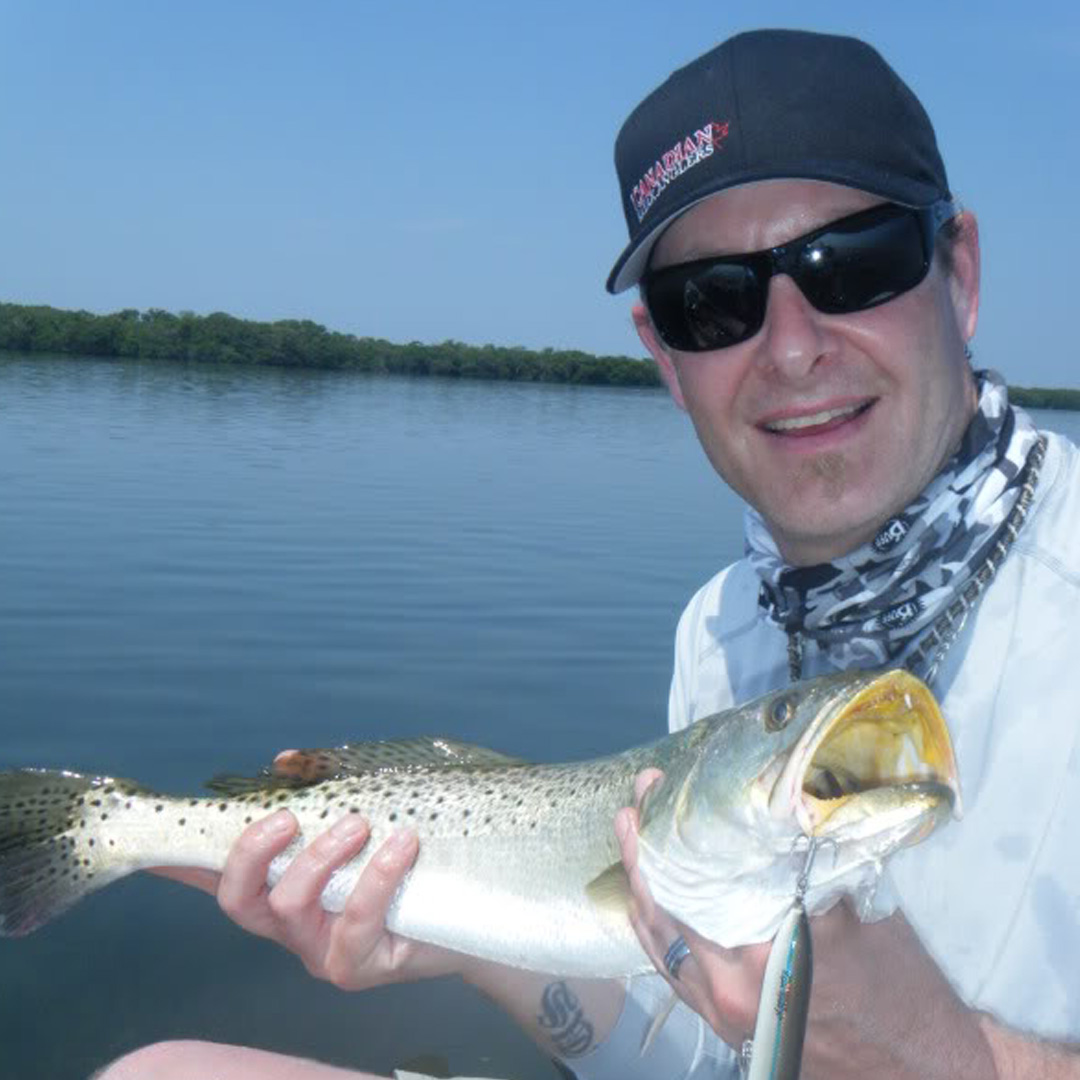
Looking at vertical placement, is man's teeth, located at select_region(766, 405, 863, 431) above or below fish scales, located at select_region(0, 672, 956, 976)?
above

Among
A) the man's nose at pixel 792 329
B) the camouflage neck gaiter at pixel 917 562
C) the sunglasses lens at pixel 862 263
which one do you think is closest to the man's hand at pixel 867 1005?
the camouflage neck gaiter at pixel 917 562

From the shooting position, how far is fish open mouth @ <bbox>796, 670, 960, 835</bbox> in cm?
216

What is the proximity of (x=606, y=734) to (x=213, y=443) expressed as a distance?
21.9m

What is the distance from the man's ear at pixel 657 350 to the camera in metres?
3.95

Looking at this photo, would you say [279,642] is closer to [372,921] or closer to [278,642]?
[278,642]

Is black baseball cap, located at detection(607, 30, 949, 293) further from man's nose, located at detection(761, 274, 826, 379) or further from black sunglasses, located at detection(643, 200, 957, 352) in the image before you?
man's nose, located at detection(761, 274, 826, 379)

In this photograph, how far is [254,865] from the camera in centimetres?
369

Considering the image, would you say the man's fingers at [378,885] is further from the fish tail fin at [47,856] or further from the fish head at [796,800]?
the fish head at [796,800]

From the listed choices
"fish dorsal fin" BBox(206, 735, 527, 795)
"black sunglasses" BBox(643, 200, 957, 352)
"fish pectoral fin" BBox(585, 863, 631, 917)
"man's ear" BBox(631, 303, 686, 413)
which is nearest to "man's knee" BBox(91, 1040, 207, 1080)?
"fish dorsal fin" BBox(206, 735, 527, 795)

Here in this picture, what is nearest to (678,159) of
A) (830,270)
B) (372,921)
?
(830,270)

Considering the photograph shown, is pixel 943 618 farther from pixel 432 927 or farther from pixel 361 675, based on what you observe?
pixel 361 675

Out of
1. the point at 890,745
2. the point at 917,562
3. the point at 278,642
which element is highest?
the point at 917,562

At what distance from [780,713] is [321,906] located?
1830mm

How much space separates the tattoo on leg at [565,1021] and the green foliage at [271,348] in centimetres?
7466
